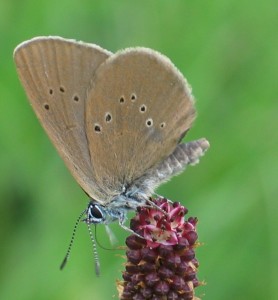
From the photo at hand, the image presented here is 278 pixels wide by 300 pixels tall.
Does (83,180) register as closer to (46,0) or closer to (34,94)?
(34,94)

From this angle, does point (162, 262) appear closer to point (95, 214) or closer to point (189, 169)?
point (95, 214)

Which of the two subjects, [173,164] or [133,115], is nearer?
[173,164]

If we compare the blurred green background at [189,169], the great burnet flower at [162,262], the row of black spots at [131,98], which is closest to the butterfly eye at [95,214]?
the great burnet flower at [162,262]

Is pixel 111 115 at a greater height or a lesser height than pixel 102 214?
greater

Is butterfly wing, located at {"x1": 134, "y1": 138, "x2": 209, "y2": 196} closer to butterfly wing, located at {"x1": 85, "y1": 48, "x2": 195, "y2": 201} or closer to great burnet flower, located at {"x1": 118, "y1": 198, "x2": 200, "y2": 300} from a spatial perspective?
butterfly wing, located at {"x1": 85, "y1": 48, "x2": 195, "y2": 201}

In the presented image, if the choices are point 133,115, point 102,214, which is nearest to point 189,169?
point 133,115

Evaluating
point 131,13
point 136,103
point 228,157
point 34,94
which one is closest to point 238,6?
point 131,13

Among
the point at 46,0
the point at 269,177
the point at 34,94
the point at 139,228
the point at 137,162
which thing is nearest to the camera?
the point at 139,228
